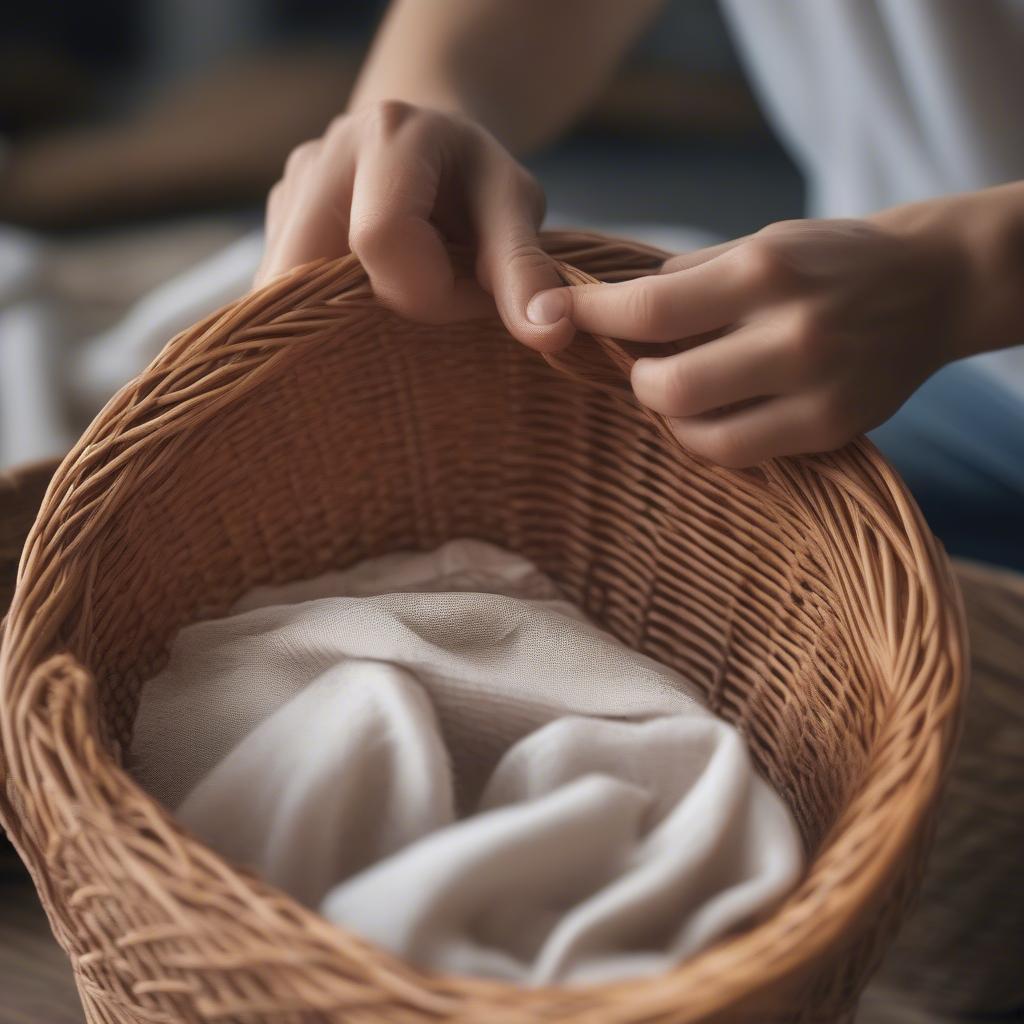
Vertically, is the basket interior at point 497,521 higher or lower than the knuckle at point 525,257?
lower

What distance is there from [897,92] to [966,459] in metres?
0.29

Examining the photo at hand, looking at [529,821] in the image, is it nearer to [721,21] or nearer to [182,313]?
[182,313]

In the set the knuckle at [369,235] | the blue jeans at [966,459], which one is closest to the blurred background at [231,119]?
the blue jeans at [966,459]

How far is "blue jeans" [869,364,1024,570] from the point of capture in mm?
699

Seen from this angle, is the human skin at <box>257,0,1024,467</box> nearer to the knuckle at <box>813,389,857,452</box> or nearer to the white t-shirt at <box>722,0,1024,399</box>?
the knuckle at <box>813,389,857,452</box>

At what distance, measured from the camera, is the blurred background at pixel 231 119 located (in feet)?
3.95

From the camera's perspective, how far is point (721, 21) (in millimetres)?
1211

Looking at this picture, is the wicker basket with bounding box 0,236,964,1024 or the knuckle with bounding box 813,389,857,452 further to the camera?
the knuckle with bounding box 813,389,857,452

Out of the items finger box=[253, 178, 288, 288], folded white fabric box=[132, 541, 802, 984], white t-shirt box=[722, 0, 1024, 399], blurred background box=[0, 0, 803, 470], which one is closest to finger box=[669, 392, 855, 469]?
folded white fabric box=[132, 541, 802, 984]

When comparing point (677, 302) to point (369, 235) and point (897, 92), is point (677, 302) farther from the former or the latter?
point (897, 92)

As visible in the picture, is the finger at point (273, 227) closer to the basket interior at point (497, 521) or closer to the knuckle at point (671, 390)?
the basket interior at point (497, 521)

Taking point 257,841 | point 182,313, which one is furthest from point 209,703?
point 182,313

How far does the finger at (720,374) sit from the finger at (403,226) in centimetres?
11

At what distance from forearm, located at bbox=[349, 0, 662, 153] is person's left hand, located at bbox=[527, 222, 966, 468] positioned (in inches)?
10.7
